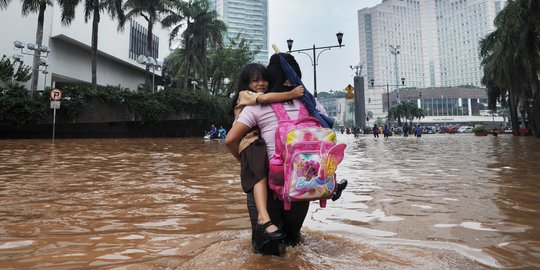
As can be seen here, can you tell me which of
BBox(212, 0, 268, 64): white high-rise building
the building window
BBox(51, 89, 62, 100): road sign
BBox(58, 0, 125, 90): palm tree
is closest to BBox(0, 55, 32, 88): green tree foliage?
BBox(58, 0, 125, 90): palm tree

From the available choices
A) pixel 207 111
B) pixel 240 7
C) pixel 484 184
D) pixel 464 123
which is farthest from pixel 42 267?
pixel 464 123

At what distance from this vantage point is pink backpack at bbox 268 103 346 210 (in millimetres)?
2156

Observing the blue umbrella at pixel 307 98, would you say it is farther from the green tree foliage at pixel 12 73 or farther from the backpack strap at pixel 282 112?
the green tree foliage at pixel 12 73

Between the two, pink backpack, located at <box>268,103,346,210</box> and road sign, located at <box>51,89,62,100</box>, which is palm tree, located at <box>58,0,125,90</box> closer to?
road sign, located at <box>51,89,62,100</box>

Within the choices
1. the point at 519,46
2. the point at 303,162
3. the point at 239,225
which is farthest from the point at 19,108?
the point at 519,46

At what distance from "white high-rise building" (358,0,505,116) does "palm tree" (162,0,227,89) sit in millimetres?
67388

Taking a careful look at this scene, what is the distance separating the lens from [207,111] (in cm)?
3130

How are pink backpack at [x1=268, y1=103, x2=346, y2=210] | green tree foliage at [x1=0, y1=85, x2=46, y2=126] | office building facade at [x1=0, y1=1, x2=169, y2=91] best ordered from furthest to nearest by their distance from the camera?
office building facade at [x1=0, y1=1, x2=169, y2=91] < green tree foliage at [x1=0, y1=85, x2=46, y2=126] < pink backpack at [x1=268, y1=103, x2=346, y2=210]

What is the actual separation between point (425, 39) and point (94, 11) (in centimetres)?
10345

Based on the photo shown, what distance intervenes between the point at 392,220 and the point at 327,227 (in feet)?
2.24

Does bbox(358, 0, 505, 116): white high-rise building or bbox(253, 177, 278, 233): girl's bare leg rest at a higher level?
bbox(358, 0, 505, 116): white high-rise building

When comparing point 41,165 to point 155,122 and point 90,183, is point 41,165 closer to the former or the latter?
point 90,183

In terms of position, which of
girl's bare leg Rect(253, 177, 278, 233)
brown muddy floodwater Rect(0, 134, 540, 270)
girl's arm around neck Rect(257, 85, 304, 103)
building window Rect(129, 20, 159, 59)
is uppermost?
building window Rect(129, 20, 159, 59)

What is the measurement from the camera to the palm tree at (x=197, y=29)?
33.3 metres
